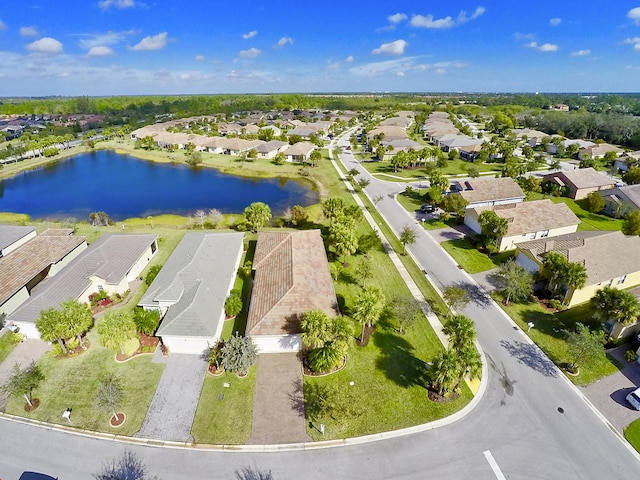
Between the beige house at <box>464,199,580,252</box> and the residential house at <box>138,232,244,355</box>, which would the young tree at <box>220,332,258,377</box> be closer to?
the residential house at <box>138,232,244,355</box>

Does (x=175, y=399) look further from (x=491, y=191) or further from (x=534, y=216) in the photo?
(x=491, y=191)

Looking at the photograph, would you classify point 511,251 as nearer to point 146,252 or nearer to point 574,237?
point 574,237

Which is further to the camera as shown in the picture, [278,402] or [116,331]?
[116,331]

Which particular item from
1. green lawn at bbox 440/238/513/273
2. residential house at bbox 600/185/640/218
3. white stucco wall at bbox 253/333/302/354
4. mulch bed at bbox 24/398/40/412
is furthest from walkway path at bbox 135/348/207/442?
residential house at bbox 600/185/640/218

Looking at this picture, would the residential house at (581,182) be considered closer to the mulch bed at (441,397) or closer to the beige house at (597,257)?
the beige house at (597,257)

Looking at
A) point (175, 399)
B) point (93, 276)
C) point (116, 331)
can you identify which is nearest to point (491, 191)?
point (175, 399)

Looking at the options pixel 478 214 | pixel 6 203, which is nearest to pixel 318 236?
pixel 478 214
